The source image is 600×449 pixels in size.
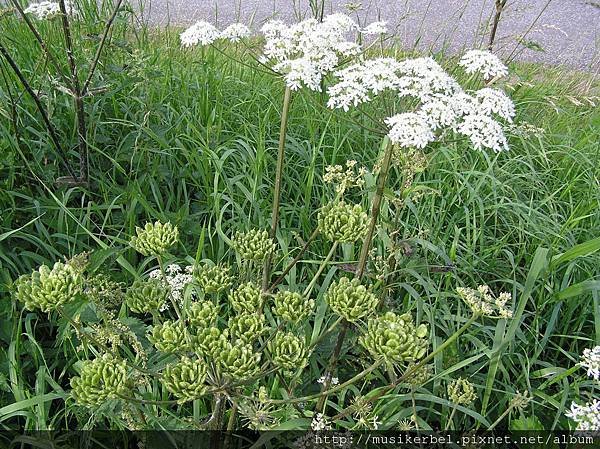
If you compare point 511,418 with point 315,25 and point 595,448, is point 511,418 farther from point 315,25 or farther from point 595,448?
point 315,25

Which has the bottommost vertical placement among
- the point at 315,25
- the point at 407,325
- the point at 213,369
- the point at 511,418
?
the point at 511,418

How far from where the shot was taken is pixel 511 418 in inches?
83.3

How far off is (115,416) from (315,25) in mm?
1531

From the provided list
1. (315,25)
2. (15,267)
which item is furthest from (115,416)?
(315,25)

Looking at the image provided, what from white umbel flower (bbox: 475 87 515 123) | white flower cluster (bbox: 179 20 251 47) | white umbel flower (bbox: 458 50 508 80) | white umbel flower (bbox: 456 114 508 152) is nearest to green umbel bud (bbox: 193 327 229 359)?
white umbel flower (bbox: 456 114 508 152)

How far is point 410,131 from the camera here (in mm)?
1688

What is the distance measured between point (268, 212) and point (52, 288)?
5.36 feet

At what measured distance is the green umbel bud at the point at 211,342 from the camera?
4.32 ft

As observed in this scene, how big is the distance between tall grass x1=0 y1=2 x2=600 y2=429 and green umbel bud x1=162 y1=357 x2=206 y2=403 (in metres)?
0.69

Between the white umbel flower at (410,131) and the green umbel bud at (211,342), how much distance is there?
770mm

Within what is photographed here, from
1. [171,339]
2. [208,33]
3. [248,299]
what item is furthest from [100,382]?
[208,33]

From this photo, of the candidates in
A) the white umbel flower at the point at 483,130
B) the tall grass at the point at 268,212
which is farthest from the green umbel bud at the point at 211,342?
the white umbel flower at the point at 483,130

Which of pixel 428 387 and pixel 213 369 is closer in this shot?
pixel 213 369

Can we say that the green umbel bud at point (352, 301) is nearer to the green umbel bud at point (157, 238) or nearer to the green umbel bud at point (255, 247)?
the green umbel bud at point (255, 247)
